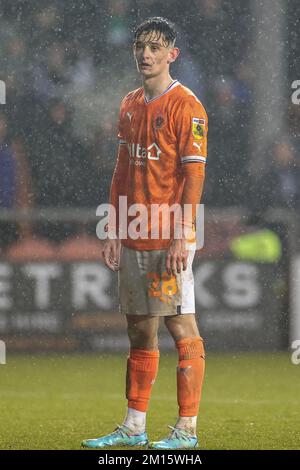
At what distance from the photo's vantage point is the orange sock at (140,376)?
586cm

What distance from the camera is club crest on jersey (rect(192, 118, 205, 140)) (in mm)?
5655

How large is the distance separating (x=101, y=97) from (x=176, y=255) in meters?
6.27

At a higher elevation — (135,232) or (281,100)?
(281,100)

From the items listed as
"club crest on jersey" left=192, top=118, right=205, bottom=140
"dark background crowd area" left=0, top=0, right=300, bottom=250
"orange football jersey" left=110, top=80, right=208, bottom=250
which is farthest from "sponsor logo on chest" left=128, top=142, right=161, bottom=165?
"dark background crowd area" left=0, top=0, right=300, bottom=250

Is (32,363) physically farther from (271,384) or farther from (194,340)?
(194,340)

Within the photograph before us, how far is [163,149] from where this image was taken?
5.72 meters

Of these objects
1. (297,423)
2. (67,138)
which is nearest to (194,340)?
(297,423)

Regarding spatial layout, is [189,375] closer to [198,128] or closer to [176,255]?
[176,255]

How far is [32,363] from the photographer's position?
9547 millimetres

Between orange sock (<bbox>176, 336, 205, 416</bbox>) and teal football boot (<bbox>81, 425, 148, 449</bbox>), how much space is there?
22cm

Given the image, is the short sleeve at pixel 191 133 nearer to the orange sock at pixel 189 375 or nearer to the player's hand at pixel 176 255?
the player's hand at pixel 176 255

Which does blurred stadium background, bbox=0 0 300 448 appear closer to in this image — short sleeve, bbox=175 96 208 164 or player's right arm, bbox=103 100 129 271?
player's right arm, bbox=103 100 129 271

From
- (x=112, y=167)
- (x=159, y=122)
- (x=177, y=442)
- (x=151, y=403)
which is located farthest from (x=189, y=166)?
(x=112, y=167)
